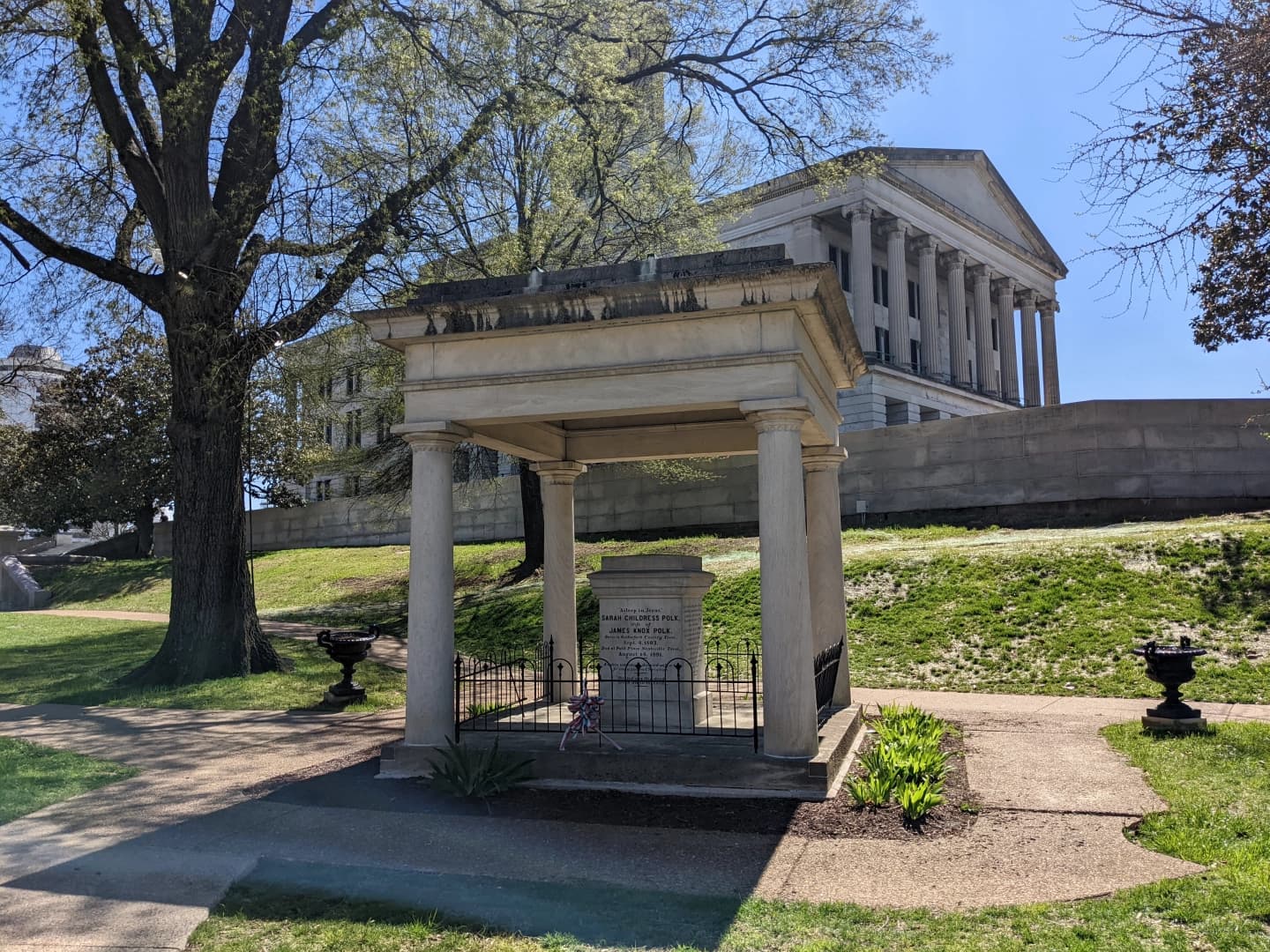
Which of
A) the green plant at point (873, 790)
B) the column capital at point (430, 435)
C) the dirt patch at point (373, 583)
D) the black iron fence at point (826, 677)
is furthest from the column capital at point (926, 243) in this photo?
the green plant at point (873, 790)

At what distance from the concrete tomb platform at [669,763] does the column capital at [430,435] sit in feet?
9.04

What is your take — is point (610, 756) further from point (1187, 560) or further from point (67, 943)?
point (1187, 560)

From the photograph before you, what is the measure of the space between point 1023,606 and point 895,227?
37085mm

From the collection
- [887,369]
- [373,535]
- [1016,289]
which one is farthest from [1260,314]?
[1016,289]

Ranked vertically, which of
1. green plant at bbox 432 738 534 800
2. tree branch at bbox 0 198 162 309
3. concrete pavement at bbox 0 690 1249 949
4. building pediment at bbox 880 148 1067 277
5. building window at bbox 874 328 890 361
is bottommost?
concrete pavement at bbox 0 690 1249 949

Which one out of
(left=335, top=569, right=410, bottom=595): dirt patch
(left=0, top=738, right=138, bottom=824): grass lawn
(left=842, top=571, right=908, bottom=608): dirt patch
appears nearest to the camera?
(left=0, top=738, right=138, bottom=824): grass lawn

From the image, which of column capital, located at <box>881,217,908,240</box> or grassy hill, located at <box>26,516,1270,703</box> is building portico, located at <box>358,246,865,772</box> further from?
column capital, located at <box>881,217,908,240</box>

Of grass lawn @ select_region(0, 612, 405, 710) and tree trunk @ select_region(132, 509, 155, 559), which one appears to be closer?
grass lawn @ select_region(0, 612, 405, 710)

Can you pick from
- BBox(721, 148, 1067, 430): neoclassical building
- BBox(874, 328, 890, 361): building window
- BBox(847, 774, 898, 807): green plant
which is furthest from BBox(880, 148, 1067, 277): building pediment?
BBox(847, 774, 898, 807): green plant

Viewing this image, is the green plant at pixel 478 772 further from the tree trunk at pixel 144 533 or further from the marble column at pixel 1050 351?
the marble column at pixel 1050 351

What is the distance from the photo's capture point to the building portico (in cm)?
808

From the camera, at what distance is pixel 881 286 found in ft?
181

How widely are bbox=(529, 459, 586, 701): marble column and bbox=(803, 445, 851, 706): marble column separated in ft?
9.67

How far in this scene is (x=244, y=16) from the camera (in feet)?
45.6
